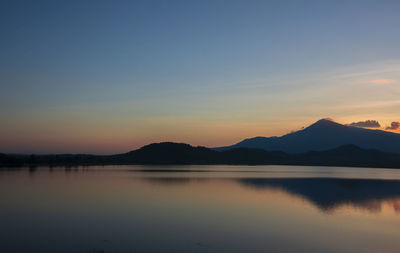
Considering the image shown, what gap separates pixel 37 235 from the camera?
741 inches

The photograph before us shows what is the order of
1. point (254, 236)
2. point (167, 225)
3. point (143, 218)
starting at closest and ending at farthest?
point (254, 236) < point (167, 225) < point (143, 218)

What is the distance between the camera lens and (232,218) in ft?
84.8

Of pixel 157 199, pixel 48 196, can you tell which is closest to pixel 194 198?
pixel 157 199

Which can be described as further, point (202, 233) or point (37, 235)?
point (202, 233)

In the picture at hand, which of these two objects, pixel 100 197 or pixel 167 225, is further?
pixel 100 197

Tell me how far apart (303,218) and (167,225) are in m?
11.0

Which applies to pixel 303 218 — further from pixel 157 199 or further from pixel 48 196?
pixel 48 196

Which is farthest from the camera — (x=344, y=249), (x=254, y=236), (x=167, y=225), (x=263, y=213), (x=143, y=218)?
(x=263, y=213)

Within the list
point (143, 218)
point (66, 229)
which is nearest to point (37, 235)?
point (66, 229)

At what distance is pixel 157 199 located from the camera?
35625 mm

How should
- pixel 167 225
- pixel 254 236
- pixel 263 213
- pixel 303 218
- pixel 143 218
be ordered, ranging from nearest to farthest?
pixel 254 236
pixel 167 225
pixel 143 218
pixel 303 218
pixel 263 213

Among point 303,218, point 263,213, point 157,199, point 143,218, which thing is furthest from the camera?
point 157,199

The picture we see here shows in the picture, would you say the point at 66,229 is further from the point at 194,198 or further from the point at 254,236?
the point at 194,198

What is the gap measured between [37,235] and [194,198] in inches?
810
